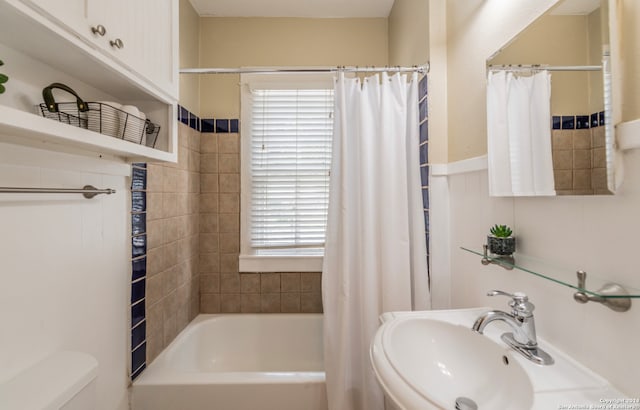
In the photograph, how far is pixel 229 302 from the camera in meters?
2.09

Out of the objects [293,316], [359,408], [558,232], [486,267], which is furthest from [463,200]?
[293,316]

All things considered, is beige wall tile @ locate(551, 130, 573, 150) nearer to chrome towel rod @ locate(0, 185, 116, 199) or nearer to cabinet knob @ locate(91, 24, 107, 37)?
cabinet knob @ locate(91, 24, 107, 37)

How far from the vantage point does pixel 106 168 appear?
1133mm

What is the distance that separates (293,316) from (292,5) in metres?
2.22

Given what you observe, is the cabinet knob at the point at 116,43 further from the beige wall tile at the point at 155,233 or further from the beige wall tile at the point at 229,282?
the beige wall tile at the point at 229,282

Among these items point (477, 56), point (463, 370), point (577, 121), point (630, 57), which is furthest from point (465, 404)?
point (477, 56)

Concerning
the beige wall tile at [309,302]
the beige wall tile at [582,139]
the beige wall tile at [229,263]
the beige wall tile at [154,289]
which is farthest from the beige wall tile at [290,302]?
the beige wall tile at [582,139]

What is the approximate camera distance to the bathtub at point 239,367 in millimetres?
1296

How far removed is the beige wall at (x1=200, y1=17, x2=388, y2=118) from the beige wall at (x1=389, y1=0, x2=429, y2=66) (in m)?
0.15

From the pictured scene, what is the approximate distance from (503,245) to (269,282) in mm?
1571

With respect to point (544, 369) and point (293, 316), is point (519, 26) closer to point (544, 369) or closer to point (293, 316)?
point (544, 369)

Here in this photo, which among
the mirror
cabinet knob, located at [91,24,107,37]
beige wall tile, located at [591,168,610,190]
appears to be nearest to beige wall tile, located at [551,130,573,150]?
the mirror

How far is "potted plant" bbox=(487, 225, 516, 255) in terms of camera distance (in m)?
0.95

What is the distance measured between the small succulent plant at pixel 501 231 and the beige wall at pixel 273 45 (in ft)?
5.34
